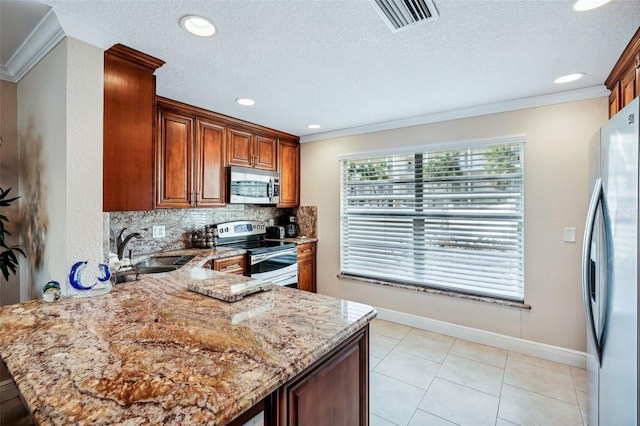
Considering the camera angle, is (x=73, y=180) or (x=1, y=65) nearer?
(x=73, y=180)

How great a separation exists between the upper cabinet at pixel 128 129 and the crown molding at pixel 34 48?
0.25 m

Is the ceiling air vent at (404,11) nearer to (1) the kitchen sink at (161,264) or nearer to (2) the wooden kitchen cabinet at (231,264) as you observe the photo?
(1) the kitchen sink at (161,264)

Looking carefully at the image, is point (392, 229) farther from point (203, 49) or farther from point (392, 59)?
point (203, 49)

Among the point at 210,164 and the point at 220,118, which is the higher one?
the point at 220,118

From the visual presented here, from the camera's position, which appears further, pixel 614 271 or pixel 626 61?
pixel 626 61

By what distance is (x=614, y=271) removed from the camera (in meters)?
1.25

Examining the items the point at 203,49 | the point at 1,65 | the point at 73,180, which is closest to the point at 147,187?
the point at 73,180

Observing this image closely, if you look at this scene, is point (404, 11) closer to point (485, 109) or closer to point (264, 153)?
point (485, 109)

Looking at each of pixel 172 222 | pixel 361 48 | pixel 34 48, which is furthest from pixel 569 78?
pixel 172 222

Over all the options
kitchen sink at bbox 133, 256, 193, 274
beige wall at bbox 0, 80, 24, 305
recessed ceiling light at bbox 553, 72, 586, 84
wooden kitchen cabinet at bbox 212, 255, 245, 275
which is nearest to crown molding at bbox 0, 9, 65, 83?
beige wall at bbox 0, 80, 24, 305

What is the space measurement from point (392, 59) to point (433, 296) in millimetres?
2433

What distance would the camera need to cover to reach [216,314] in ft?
4.24

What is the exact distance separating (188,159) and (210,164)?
9.9 inches

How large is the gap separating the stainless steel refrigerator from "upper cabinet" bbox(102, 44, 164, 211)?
2.43 meters
